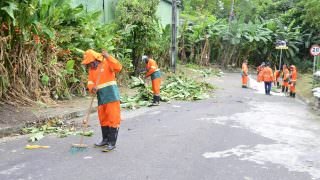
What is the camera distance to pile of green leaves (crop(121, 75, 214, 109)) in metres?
15.0

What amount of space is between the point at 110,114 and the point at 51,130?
252cm

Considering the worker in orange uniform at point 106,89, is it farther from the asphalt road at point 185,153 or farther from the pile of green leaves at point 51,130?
the pile of green leaves at point 51,130

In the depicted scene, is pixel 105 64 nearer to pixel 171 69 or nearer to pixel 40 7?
pixel 40 7

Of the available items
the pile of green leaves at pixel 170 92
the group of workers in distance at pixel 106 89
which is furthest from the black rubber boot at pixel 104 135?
the pile of green leaves at pixel 170 92

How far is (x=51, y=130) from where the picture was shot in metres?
9.92

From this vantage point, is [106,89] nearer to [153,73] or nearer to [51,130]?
[51,130]

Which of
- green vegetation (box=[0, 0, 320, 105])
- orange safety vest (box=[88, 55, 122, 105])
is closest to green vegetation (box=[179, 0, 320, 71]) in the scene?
green vegetation (box=[0, 0, 320, 105])

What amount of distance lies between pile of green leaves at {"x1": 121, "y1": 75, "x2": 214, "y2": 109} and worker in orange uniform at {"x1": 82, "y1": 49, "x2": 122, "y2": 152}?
20.3ft

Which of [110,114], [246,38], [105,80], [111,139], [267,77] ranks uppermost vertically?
[246,38]

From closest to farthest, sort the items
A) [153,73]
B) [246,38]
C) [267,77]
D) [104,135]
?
[104,135] → [153,73] → [267,77] → [246,38]

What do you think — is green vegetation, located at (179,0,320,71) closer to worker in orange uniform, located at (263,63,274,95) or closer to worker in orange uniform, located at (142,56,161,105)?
worker in orange uniform, located at (263,63,274,95)

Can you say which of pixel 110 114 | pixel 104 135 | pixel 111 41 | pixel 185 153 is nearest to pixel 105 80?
pixel 110 114

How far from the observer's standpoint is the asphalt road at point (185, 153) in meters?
6.65

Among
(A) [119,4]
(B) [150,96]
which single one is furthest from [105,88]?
(A) [119,4]
